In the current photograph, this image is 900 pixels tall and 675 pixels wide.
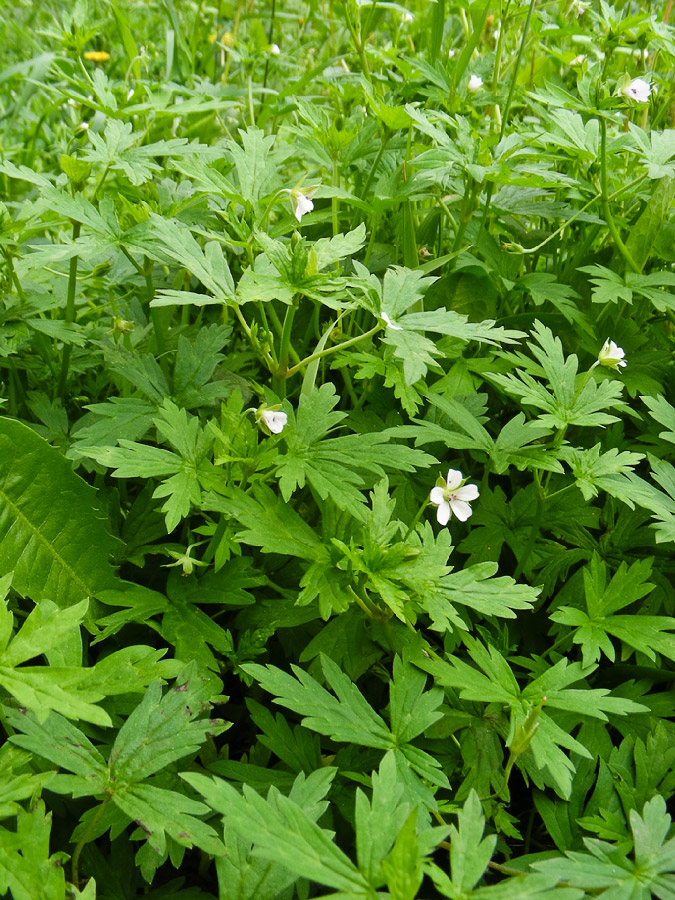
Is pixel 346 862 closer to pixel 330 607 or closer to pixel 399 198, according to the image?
pixel 330 607

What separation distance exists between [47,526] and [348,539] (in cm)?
50

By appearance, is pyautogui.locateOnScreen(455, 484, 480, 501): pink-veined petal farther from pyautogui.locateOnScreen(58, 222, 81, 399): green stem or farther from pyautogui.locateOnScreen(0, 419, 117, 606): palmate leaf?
pyautogui.locateOnScreen(58, 222, 81, 399): green stem

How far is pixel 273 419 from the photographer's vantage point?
3.78ft

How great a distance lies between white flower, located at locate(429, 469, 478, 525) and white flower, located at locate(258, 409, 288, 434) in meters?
0.25

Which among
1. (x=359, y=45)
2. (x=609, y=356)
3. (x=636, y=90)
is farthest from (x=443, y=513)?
(x=359, y=45)

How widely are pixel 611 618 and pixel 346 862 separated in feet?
2.09

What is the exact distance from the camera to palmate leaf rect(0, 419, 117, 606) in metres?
1.26

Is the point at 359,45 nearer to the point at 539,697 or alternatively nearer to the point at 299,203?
the point at 299,203

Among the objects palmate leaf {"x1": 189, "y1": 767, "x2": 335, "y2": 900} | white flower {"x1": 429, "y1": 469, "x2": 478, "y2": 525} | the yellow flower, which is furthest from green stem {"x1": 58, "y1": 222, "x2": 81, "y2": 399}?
the yellow flower

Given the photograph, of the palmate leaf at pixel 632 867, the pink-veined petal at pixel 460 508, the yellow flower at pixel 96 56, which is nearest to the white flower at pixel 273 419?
the pink-veined petal at pixel 460 508

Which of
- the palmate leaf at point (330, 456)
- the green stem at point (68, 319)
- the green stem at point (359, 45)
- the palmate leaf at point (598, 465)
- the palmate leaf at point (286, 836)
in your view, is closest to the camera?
the palmate leaf at point (286, 836)

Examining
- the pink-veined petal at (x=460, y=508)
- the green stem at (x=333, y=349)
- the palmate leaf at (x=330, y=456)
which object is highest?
the green stem at (x=333, y=349)

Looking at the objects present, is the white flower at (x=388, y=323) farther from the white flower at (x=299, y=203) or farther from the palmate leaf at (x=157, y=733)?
the palmate leaf at (x=157, y=733)

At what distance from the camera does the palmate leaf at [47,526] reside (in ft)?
4.13
